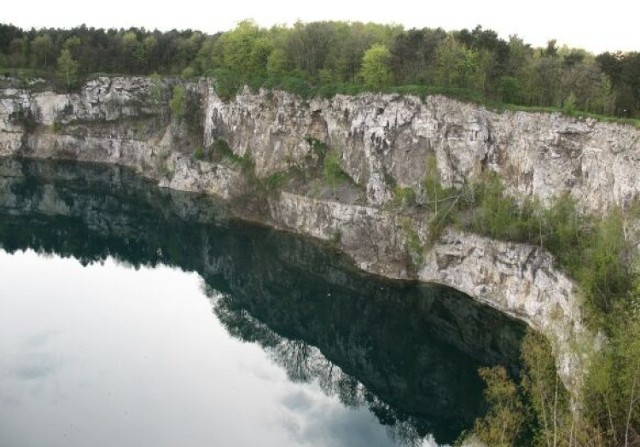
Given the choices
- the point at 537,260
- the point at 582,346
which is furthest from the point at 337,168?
the point at 582,346

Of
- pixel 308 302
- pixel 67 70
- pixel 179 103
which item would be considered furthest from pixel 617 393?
pixel 67 70

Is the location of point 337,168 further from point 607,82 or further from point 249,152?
point 607,82

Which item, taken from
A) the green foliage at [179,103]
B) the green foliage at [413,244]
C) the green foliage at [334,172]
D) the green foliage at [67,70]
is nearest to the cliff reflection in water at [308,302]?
the green foliage at [413,244]

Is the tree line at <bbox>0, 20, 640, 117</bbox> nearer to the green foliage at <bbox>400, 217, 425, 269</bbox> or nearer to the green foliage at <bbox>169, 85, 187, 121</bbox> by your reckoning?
the green foliage at <bbox>169, 85, 187, 121</bbox>

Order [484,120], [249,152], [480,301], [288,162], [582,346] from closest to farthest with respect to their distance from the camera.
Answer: [582,346] → [480,301] → [484,120] → [288,162] → [249,152]

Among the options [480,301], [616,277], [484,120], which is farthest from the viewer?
[484,120]
